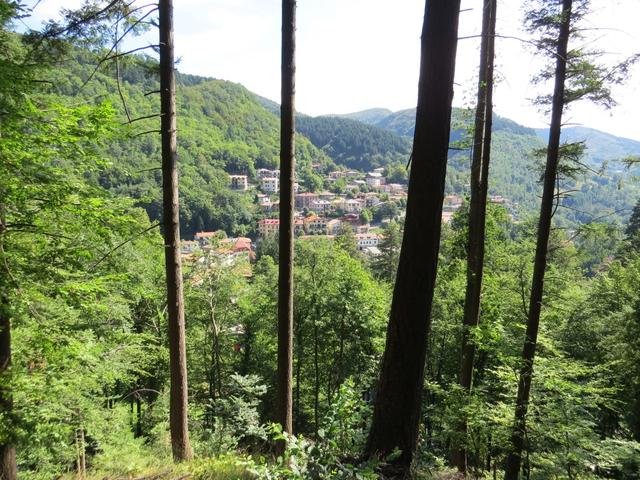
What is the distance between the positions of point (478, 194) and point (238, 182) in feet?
377

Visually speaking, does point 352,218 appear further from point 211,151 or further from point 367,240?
point 211,151

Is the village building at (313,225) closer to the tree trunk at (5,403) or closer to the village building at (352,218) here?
the village building at (352,218)

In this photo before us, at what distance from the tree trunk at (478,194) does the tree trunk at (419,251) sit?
4.08m

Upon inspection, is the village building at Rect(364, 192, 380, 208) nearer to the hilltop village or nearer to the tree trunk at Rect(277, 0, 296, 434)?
the hilltop village

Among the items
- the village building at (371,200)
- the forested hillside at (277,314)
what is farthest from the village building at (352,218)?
the forested hillside at (277,314)

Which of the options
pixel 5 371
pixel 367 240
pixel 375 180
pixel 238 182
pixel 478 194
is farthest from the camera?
pixel 375 180

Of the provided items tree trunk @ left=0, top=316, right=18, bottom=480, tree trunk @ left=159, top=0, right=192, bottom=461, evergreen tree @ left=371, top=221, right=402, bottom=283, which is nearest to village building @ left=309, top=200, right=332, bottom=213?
evergreen tree @ left=371, top=221, right=402, bottom=283

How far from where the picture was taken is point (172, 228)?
5.43 meters

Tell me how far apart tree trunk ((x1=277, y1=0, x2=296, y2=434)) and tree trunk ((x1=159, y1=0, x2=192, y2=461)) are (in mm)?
1492

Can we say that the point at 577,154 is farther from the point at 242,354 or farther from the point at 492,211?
the point at 242,354

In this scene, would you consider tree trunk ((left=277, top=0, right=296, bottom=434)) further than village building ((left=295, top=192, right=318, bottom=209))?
No

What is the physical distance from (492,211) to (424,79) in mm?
5871

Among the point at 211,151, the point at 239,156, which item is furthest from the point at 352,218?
the point at 211,151

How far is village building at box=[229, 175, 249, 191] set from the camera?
116544 millimetres
